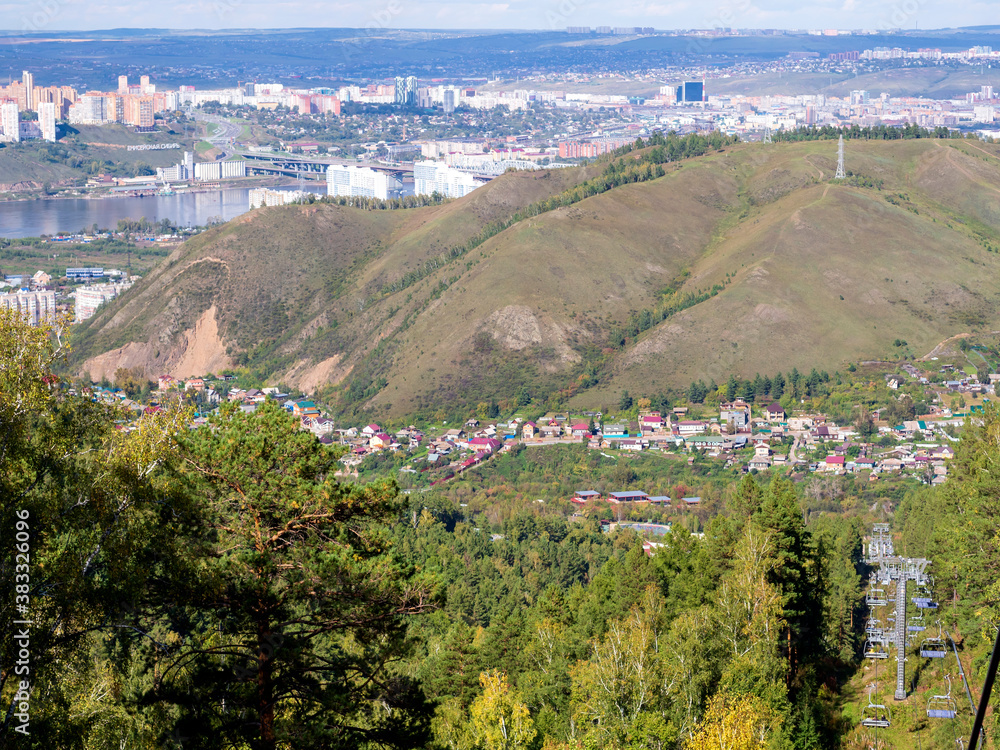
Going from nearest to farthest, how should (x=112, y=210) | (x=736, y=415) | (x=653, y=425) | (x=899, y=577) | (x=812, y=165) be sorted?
(x=899, y=577)
(x=736, y=415)
(x=653, y=425)
(x=812, y=165)
(x=112, y=210)

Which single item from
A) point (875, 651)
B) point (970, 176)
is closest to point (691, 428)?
point (875, 651)

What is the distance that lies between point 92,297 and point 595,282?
49.7 meters

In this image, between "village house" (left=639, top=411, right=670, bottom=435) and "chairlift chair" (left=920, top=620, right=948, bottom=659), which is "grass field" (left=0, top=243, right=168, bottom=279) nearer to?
"village house" (left=639, top=411, right=670, bottom=435)

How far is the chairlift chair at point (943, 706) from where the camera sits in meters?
18.6

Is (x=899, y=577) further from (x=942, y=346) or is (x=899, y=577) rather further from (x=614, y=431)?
(x=942, y=346)

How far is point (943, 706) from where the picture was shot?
20.3 metres

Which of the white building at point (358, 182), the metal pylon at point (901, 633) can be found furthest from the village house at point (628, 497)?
the white building at point (358, 182)

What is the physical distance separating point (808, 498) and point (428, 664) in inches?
1309

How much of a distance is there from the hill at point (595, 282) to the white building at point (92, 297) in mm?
6885

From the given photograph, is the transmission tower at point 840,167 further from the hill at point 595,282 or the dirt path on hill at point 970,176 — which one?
the dirt path on hill at point 970,176

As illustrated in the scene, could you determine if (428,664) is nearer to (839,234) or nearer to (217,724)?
(217,724)

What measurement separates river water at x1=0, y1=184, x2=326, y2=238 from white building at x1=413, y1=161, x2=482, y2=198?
61.2 feet

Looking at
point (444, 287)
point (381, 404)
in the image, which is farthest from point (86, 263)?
point (381, 404)

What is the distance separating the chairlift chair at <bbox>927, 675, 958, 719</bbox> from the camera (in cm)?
1862
